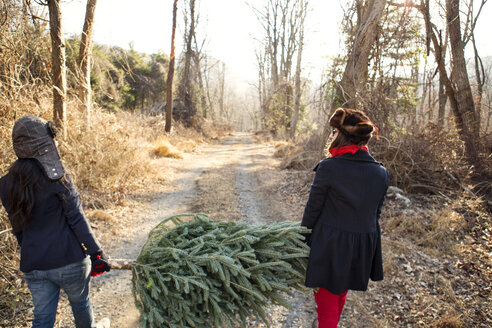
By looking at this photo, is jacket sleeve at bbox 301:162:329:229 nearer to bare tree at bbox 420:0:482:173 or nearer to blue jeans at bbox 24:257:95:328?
blue jeans at bbox 24:257:95:328

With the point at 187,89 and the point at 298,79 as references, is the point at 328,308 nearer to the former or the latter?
the point at 298,79

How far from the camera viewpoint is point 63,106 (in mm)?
5547

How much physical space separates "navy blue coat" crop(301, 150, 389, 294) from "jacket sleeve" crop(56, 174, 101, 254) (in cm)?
177

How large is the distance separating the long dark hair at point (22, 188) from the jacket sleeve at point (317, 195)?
205cm

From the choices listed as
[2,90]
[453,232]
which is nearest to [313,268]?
[453,232]

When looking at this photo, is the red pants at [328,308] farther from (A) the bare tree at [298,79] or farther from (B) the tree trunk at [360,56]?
(A) the bare tree at [298,79]

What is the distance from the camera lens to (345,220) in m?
2.10

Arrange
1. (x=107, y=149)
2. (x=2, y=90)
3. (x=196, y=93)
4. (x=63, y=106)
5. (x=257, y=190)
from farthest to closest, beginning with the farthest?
(x=196, y=93)
(x=257, y=190)
(x=107, y=149)
(x=63, y=106)
(x=2, y=90)

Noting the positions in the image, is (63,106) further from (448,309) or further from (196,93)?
(196,93)

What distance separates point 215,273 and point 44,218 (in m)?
1.37

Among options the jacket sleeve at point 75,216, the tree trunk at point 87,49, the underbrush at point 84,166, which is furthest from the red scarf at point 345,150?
the tree trunk at point 87,49

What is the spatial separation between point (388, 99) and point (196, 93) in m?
17.2

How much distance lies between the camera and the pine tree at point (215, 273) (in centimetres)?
208

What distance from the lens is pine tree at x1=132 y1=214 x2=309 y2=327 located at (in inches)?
81.9
